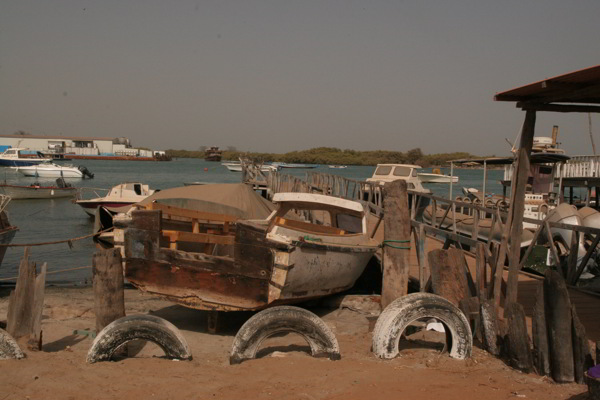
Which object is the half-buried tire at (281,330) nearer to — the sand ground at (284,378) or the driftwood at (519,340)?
the sand ground at (284,378)

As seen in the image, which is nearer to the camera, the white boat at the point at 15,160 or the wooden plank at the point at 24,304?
the wooden plank at the point at 24,304

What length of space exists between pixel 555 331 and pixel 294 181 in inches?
855

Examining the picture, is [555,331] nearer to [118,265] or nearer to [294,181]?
[118,265]

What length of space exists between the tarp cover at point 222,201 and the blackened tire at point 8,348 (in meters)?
9.97

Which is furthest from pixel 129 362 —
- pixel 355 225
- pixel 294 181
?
pixel 294 181

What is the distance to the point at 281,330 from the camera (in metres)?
7.51

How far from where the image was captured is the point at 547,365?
6.46m

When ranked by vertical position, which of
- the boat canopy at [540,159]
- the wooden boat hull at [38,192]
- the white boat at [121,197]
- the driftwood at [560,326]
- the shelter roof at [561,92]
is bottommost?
the wooden boat hull at [38,192]

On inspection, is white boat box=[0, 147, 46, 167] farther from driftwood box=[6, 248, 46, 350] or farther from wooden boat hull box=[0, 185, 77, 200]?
driftwood box=[6, 248, 46, 350]

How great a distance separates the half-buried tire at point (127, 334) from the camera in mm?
7438

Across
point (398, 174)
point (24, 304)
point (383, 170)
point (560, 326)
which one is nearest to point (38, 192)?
point (383, 170)

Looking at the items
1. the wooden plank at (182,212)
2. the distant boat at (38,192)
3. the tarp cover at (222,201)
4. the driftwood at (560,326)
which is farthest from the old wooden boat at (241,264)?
the distant boat at (38,192)

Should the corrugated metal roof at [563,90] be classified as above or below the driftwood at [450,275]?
above

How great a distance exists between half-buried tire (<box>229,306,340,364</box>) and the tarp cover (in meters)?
10.1
